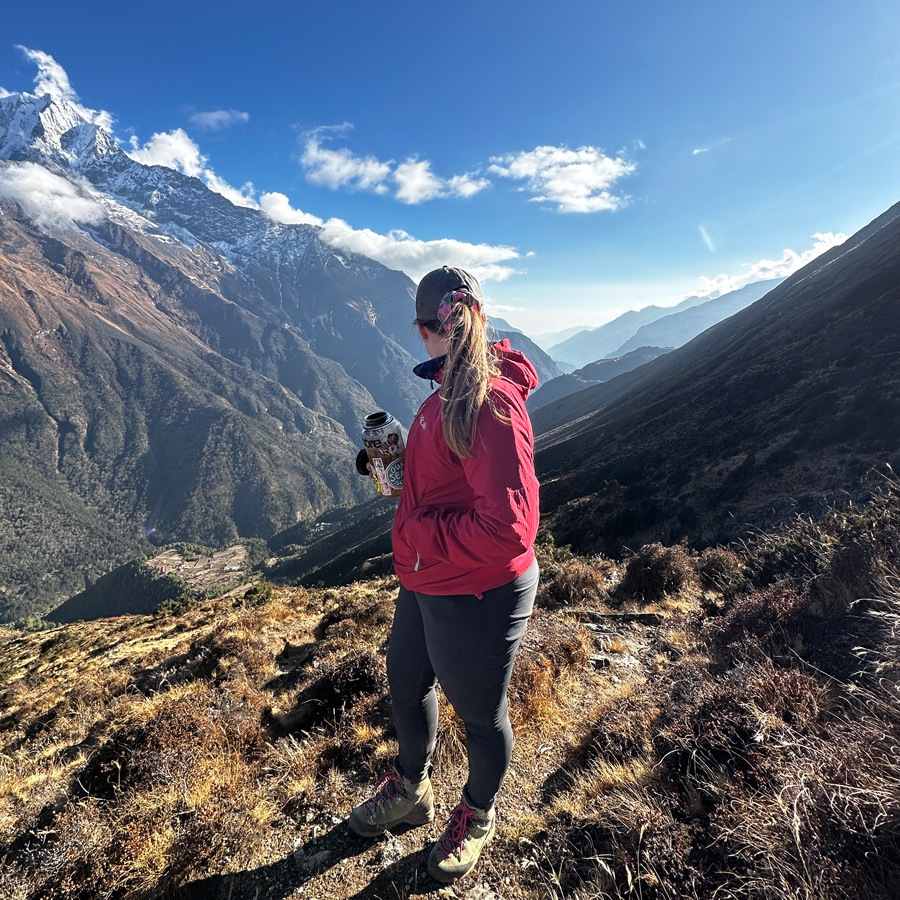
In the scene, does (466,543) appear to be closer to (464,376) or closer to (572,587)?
(464,376)

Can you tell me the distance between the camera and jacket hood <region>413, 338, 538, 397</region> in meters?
2.21

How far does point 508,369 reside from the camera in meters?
2.23

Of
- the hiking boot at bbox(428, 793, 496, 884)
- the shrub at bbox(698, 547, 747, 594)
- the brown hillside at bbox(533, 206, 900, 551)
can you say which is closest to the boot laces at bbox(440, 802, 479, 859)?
the hiking boot at bbox(428, 793, 496, 884)

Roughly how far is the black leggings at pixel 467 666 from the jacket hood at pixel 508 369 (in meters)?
0.91

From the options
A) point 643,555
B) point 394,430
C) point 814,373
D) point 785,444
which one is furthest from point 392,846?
point 814,373

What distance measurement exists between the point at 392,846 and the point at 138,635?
17887 millimetres

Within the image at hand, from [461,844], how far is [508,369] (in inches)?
99.1

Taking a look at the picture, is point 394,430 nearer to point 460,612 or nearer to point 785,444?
point 460,612

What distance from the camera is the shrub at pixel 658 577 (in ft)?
25.5

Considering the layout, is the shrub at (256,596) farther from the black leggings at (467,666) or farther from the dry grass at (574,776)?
the black leggings at (467,666)

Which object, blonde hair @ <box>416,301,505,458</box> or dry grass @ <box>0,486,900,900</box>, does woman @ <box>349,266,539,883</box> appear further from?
dry grass @ <box>0,486,900,900</box>

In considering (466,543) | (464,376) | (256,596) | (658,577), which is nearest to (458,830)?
(466,543)

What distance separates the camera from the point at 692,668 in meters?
4.13

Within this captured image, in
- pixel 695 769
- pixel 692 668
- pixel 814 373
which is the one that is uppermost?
pixel 695 769
